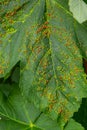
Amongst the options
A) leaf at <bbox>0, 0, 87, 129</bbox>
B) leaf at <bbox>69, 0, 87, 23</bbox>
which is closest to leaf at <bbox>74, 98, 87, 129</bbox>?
leaf at <bbox>0, 0, 87, 129</bbox>

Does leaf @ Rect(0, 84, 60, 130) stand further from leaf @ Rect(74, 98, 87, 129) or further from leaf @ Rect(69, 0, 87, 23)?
leaf @ Rect(69, 0, 87, 23)

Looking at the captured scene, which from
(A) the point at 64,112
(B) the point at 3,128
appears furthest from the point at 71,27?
(B) the point at 3,128

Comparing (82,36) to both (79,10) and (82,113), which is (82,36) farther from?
(82,113)

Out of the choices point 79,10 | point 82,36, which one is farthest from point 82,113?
point 79,10

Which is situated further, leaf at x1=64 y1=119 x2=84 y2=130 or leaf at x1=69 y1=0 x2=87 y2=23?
leaf at x1=64 y1=119 x2=84 y2=130

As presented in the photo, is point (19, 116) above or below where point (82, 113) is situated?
above

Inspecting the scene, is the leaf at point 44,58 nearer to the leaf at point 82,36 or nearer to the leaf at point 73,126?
the leaf at point 82,36
